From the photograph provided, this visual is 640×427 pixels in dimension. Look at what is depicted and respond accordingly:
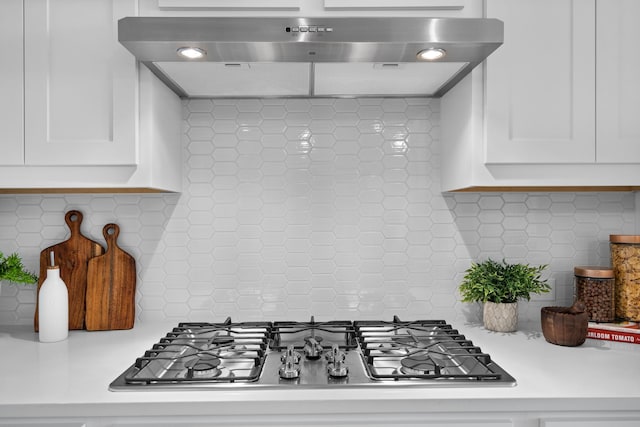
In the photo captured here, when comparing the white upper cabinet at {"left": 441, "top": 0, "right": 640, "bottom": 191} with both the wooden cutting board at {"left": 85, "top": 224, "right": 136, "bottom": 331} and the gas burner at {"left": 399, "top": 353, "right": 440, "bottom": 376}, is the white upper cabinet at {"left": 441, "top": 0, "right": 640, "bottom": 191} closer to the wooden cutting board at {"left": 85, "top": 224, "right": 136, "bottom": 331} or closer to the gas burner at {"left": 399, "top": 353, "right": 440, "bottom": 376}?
the gas burner at {"left": 399, "top": 353, "right": 440, "bottom": 376}

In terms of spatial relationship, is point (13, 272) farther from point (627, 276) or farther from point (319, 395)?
point (627, 276)

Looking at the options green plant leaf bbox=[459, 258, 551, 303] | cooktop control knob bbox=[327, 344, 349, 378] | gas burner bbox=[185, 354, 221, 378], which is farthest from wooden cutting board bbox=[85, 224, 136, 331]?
green plant leaf bbox=[459, 258, 551, 303]

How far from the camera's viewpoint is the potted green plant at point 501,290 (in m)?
1.67

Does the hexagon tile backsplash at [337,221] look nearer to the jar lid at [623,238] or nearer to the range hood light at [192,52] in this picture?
the jar lid at [623,238]

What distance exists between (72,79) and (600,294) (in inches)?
79.0

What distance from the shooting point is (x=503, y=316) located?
168cm

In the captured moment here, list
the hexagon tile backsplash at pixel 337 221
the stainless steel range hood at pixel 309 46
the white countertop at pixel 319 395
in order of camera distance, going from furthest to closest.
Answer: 1. the hexagon tile backsplash at pixel 337 221
2. the stainless steel range hood at pixel 309 46
3. the white countertop at pixel 319 395

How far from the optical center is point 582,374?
4.16 ft

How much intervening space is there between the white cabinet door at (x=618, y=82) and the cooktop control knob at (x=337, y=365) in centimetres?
108

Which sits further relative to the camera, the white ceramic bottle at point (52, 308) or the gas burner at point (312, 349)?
the white ceramic bottle at point (52, 308)

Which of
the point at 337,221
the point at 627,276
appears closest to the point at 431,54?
the point at 337,221

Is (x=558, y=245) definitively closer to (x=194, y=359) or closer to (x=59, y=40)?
(x=194, y=359)

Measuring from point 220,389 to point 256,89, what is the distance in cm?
109

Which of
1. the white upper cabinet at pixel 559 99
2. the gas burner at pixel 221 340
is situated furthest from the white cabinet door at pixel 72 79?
the white upper cabinet at pixel 559 99
